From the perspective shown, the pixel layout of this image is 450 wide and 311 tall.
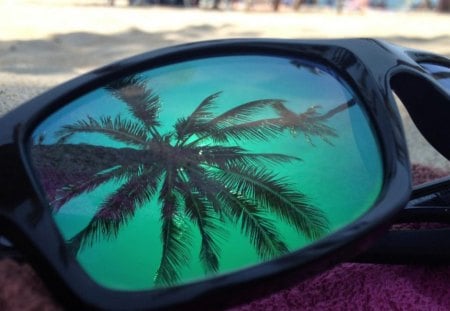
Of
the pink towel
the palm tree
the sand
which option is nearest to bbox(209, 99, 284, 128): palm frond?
the palm tree

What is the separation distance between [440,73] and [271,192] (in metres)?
0.21

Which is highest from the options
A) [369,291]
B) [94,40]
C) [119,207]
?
[119,207]

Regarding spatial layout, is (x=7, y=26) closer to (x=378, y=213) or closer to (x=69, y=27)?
(x=69, y=27)

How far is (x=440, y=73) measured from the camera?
0.55 meters

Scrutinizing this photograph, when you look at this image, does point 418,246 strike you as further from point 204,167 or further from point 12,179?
point 12,179

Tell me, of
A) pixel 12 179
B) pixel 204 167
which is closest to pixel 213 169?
pixel 204 167

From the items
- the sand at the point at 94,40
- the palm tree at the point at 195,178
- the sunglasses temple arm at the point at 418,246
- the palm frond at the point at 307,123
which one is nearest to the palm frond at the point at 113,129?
the palm tree at the point at 195,178

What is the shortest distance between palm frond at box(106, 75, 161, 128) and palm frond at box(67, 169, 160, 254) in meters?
0.06

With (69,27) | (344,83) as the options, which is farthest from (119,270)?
(69,27)

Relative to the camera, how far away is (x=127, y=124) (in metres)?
0.47

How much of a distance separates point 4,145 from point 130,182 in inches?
3.3

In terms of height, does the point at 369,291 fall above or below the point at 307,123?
below

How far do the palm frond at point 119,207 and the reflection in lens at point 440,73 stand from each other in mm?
251

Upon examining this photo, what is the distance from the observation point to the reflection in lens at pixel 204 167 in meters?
0.39
